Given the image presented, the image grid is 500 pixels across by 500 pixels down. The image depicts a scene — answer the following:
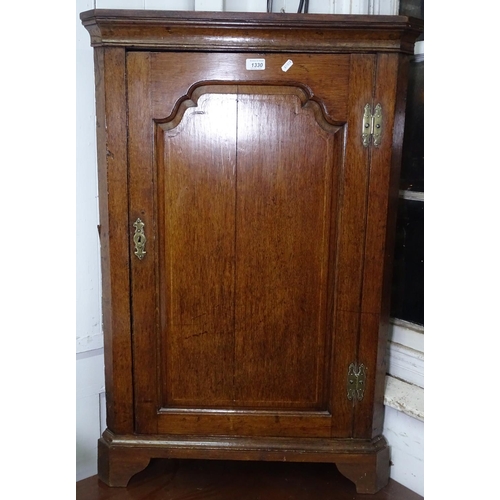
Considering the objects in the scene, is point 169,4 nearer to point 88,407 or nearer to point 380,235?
point 380,235

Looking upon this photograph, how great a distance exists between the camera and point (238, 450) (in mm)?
1504

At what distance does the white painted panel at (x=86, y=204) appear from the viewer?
1635mm

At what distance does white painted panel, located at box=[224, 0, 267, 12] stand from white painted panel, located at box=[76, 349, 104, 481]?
1.10 metres

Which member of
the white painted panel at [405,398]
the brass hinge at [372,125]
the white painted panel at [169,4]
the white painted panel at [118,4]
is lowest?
the white painted panel at [405,398]

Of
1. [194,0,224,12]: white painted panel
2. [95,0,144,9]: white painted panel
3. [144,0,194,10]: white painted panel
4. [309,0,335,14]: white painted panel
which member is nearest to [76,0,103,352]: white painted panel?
[95,0,144,9]: white painted panel

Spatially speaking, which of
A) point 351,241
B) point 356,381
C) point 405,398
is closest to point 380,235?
point 351,241

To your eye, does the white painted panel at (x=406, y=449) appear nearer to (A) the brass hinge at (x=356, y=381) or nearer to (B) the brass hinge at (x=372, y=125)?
(A) the brass hinge at (x=356, y=381)

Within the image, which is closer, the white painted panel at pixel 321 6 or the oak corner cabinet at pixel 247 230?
the oak corner cabinet at pixel 247 230

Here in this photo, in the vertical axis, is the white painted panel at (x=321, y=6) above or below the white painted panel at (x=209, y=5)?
above

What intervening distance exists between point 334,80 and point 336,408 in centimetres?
81

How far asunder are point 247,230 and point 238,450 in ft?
1.84

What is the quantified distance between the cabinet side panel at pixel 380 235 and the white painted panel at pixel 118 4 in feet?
2.43

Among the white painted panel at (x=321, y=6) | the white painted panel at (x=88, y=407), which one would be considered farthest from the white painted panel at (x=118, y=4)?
the white painted panel at (x=88, y=407)
